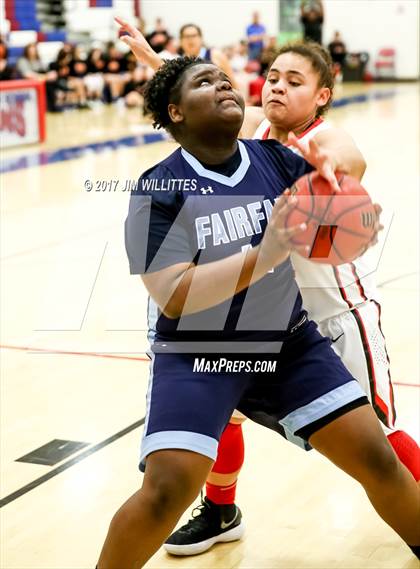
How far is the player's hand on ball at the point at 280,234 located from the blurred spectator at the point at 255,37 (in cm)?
2220

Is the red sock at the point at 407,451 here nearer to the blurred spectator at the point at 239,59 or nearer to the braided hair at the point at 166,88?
the braided hair at the point at 166,88

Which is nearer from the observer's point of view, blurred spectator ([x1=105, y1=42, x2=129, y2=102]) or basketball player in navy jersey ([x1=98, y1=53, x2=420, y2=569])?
basketball player in navy jersey ([x1=98, y1=53, x2=420, y2=569])

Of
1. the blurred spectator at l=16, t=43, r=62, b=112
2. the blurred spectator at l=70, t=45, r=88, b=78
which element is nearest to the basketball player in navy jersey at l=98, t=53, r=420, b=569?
the blurred spectator at l=16, t=43, r=62, b=112

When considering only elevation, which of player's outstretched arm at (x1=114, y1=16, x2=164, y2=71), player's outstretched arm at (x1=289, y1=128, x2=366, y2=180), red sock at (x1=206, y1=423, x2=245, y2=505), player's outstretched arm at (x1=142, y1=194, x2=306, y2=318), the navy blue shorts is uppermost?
player's outstretched arm at (x1=114, y1=16, x2=164, y2=71)

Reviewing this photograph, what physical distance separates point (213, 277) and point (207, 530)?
1.18m

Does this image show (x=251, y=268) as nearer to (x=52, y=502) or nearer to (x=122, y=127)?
(x=52, y=502)

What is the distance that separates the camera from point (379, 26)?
2527 centimetres

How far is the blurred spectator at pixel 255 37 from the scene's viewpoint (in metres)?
24.3

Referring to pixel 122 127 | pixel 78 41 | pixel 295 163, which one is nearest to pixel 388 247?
pixel 295 163

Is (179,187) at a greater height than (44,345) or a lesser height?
greater

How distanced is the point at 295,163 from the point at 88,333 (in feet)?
10.1

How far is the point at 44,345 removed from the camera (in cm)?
545

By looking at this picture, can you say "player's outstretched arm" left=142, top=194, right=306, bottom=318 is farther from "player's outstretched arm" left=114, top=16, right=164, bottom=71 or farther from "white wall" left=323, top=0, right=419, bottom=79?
"white wall" left=323, top=0, right=419, bottom=79

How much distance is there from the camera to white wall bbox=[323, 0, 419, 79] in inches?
984
